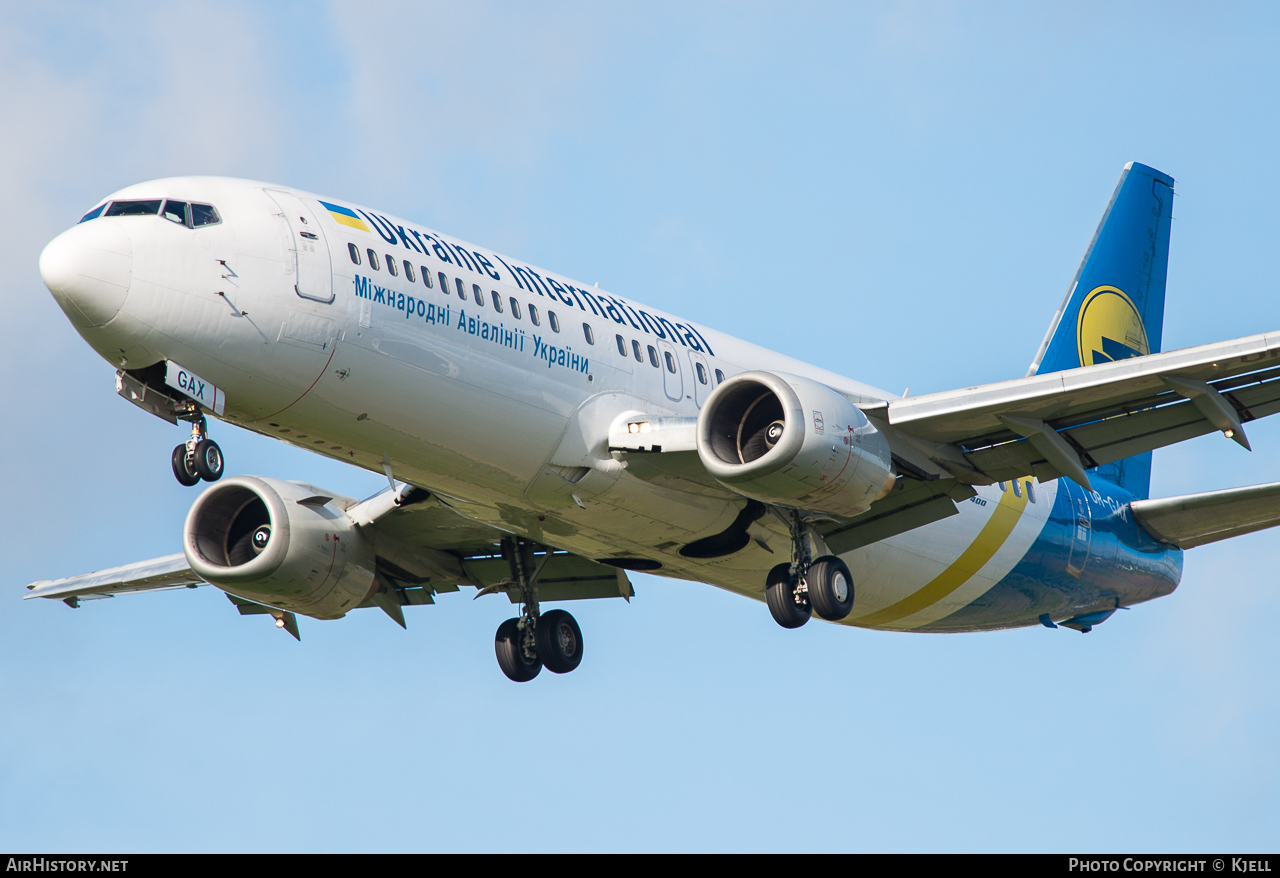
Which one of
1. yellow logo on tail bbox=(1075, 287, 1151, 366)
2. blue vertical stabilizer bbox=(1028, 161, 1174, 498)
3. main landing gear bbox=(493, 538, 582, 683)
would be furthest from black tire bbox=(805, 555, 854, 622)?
yellow logo on tail bbox=(1075, 287, 1151, 366)

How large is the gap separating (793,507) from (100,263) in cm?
1002

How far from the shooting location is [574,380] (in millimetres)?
22531

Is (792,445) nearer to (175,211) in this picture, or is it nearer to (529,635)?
(529,635)

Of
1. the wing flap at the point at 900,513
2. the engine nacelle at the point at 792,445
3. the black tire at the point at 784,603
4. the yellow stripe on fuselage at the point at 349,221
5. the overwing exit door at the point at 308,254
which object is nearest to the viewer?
the overwing exit door at the point at 308,254

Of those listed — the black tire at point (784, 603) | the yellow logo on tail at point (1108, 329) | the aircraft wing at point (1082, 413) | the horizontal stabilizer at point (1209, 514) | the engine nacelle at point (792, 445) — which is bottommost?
the black tire at point (784, 603)

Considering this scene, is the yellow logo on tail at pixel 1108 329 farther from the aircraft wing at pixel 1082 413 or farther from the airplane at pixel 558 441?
the aircraft wing at pixel 1082 413

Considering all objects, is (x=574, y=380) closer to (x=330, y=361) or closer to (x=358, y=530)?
(x=330, y=361)

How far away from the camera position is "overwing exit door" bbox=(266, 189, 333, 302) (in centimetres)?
2023

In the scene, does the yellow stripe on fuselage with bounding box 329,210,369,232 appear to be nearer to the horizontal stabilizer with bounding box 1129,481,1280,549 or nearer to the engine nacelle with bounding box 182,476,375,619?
the engine nacelle with bounding box 182,476,375,619

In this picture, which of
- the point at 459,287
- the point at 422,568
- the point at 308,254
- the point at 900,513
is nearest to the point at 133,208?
the point at 308,254

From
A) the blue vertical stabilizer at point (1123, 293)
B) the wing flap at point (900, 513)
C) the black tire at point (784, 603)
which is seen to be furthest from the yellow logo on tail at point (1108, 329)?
the black tire at point (784, 603)

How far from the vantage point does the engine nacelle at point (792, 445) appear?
21.6 meters

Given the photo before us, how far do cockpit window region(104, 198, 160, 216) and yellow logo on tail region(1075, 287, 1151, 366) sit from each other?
66.5 feet

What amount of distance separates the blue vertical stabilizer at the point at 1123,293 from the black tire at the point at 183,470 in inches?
744
